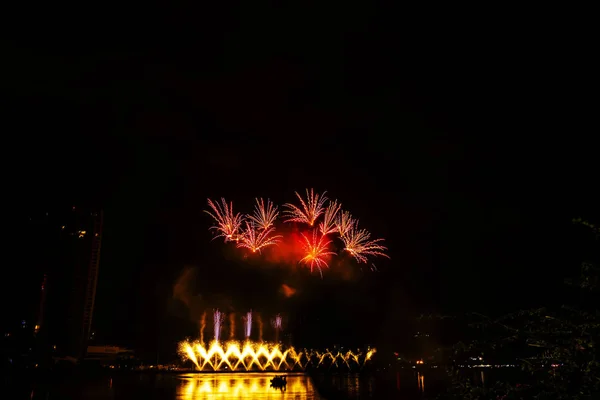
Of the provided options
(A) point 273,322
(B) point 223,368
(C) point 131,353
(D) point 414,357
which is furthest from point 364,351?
(C) point 131,353

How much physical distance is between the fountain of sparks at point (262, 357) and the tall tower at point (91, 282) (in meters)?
20.6

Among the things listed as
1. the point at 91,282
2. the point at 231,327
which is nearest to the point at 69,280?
the point at 91,282

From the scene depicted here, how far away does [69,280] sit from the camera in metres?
44.8

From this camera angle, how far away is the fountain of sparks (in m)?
61.4

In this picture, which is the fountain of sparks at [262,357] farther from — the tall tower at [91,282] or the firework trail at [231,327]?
the tall tower at [91,282]

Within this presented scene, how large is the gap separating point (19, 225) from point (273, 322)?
38827 millimetres

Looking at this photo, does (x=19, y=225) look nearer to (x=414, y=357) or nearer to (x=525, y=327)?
(x=525, y=327)

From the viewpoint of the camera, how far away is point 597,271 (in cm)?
462

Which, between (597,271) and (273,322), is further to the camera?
(273,322)

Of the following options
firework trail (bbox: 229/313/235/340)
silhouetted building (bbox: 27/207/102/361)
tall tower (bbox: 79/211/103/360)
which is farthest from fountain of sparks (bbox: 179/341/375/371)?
tall tower (bbox: 79/211/103/360)

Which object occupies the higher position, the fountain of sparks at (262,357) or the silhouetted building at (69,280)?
the silhouetted building at (69,280)

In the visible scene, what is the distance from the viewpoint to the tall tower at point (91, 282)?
4100cm

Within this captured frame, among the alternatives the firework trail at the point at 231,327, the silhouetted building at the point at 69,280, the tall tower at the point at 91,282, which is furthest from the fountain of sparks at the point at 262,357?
the tall tower at the point at 91,282

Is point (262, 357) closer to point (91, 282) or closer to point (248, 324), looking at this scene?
point (248, 324)
